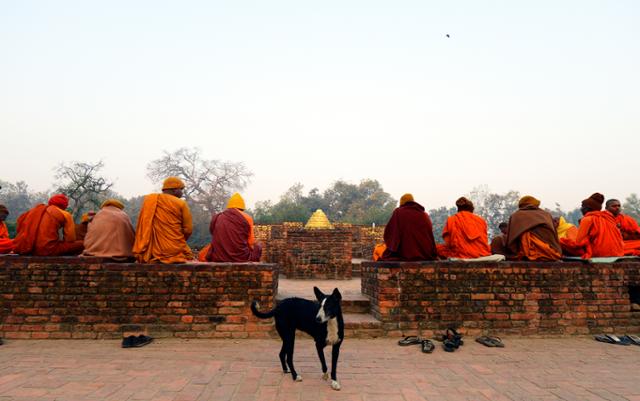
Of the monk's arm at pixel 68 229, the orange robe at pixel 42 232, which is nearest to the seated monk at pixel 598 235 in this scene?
the monk's arm at pixel 68 229

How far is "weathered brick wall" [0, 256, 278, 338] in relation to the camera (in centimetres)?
478

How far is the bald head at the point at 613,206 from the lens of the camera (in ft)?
19.4

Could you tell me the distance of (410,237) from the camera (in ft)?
17.7

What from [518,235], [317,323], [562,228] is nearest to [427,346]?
[317,323]

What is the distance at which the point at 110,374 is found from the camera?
11.5 feet

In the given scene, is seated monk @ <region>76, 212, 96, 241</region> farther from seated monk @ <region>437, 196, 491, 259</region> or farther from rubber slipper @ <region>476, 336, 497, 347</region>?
rubber slipper @ <region>476, 336, 497, 347</region>

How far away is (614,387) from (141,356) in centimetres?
465

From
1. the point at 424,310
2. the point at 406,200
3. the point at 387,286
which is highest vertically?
the point at 406,200

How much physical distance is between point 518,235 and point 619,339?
1766 mm

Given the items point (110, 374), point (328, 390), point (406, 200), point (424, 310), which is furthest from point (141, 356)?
point (406, 200)

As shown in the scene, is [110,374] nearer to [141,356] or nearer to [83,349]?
[141,356]

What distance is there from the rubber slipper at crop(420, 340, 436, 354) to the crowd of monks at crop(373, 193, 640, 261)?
1175 millimetres

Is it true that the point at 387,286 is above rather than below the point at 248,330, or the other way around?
above

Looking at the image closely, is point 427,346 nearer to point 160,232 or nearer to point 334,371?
point 334,371
